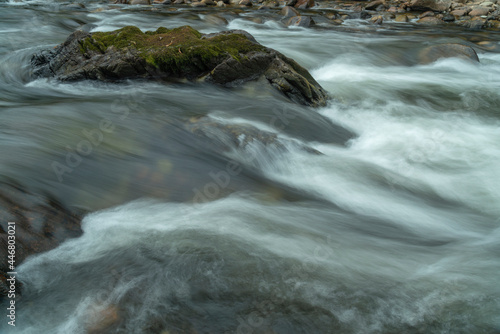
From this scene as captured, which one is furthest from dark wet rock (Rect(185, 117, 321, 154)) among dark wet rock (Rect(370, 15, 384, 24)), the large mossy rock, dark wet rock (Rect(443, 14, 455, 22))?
dark wet rock (Rect(443, 14, 455, 22))

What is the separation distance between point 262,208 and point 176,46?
433 centimetres

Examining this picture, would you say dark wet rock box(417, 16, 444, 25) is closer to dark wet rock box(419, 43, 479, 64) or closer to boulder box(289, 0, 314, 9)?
boulder box(289, 0, 314, 9)

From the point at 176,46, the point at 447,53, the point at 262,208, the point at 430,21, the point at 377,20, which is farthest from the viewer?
the point at 430,21

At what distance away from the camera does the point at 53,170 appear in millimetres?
4902

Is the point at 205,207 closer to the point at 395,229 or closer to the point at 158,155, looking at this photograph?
the point at 158,155

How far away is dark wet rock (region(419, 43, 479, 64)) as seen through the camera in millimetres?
11859

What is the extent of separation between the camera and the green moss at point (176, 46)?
783cm

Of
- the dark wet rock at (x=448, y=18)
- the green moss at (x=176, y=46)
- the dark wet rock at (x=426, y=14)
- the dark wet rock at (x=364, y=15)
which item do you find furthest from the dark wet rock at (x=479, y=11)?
the green moss at (x=176, y=46)

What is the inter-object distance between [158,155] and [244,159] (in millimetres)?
1180

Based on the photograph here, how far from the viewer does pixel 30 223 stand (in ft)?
12.6

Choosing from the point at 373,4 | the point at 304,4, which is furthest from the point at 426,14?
the point at 304,4

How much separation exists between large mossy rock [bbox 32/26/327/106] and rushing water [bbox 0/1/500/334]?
0.29 m

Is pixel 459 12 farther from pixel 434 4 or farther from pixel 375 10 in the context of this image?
pixel 375 10

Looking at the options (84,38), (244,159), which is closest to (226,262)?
(244,159)
